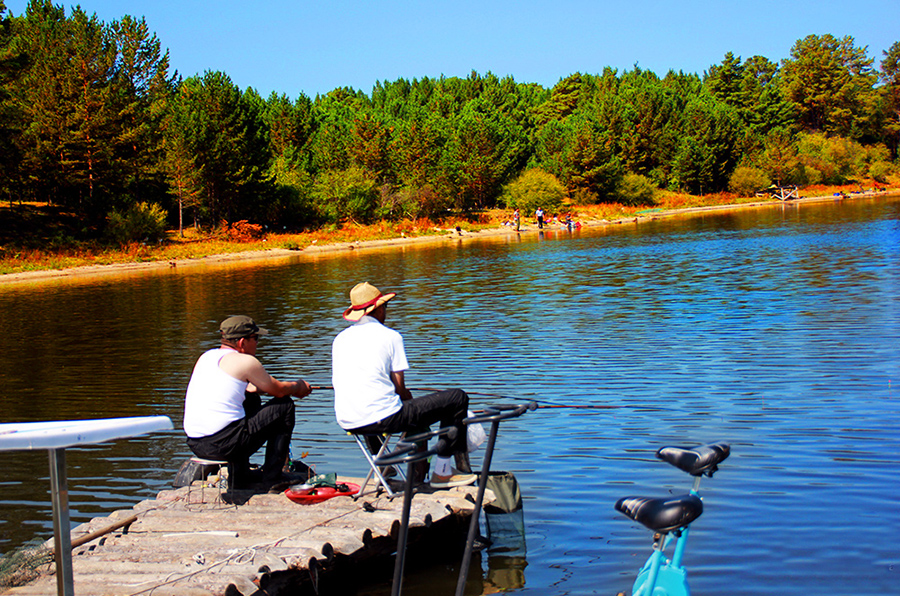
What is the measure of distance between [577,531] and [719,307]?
42.7 ft

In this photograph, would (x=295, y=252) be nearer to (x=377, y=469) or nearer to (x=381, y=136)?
(x=381, y=136)

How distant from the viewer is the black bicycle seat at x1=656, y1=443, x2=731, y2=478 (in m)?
3.55

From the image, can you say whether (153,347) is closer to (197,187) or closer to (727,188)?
(197,187)

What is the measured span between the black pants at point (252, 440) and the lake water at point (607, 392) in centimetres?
152

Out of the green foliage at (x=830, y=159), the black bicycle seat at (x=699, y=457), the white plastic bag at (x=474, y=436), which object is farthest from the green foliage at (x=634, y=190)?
the black bicycle seat at (x=699, y=457)

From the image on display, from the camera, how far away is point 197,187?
178 ft

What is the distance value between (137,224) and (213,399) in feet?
157

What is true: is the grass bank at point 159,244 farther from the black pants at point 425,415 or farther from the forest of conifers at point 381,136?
the black pants at point 425,415

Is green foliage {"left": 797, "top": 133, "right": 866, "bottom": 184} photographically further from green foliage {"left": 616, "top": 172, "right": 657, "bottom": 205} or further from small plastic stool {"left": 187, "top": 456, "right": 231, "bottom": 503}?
small plastic stool {"left": 187, "top": 456, "right": 231, "bottom": 503}

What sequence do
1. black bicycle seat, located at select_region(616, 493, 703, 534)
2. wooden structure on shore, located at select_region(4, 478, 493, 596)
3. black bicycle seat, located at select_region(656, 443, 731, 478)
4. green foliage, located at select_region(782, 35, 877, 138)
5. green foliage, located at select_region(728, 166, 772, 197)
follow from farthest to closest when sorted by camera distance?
green foliage, located at select_region(782, 35, 877, 138)
green foliage, located at select_region(728, 166, 772, 197)
wooden structure on shore, located at select_region(4, 478, 493, 596)
black bicycle seat, located at select_region(656, 443, 731, 478)
black bicycle seat, located at select_region(616, 493, 703, 534)

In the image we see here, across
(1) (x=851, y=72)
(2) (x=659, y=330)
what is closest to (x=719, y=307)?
(2) (x=659, y=330)

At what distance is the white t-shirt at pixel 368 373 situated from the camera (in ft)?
20.5

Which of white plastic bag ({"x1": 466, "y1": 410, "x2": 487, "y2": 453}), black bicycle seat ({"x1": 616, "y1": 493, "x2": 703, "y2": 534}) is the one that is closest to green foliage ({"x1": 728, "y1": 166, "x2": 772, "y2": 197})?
white plastic bag ({"x1": 466, "y1": 410, "x2": 487, "y2": 453})

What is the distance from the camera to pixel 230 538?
18.8 feet
